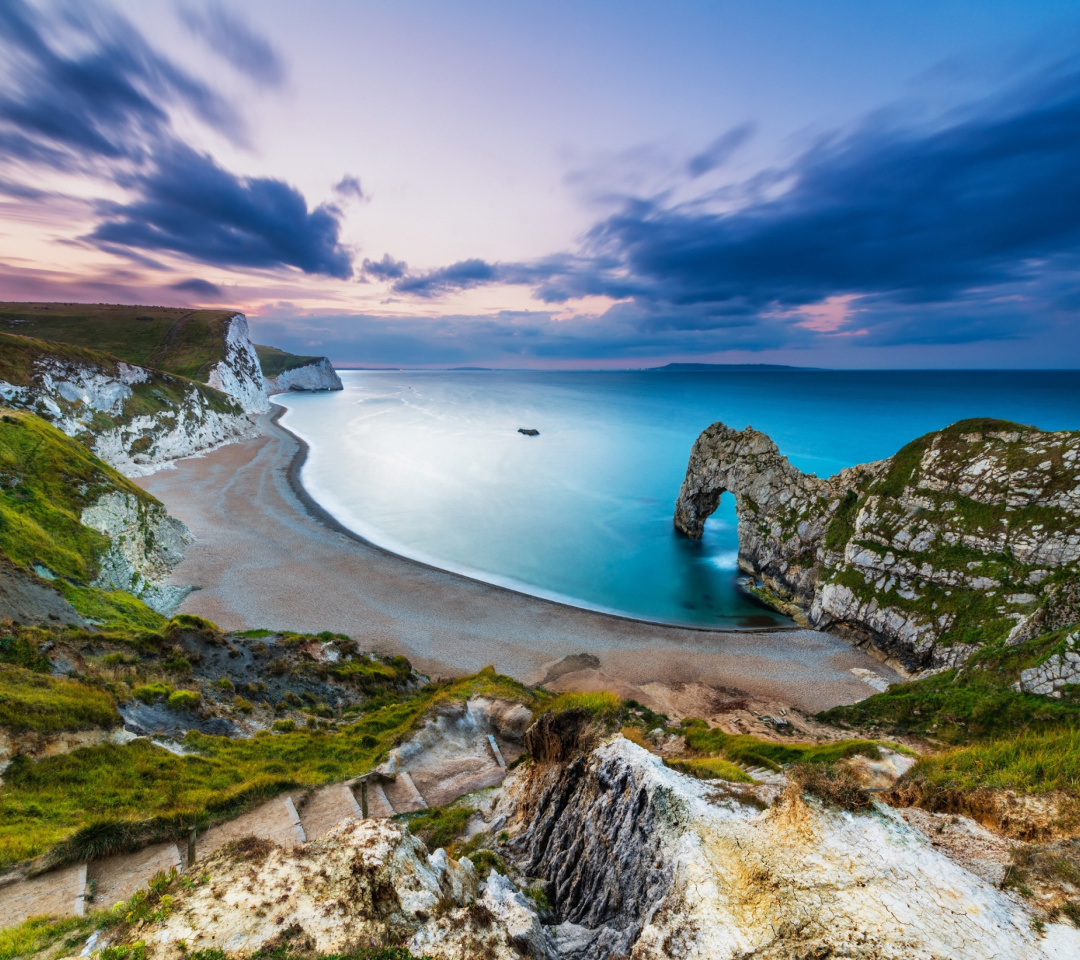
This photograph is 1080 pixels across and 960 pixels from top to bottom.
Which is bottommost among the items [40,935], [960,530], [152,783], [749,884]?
[152,783]

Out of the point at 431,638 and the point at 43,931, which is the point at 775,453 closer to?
the point at 431,638

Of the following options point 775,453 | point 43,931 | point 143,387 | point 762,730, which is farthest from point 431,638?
point 143,387

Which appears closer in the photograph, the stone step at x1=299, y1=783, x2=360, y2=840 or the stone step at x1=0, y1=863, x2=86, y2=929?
the stone step at x1=0, y1=863, x2=86, y2=929

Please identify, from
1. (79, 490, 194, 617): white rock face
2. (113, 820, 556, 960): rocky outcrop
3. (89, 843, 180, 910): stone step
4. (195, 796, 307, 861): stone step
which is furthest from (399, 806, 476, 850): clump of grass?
(79, 490, 194, 617): white rock face

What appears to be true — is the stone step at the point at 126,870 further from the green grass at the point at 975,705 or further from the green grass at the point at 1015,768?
the green grass at the point at 975,705

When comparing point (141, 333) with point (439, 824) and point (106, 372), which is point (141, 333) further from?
point (439, 824)

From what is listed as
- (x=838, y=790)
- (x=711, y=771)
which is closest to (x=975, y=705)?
(x=711, y=771)

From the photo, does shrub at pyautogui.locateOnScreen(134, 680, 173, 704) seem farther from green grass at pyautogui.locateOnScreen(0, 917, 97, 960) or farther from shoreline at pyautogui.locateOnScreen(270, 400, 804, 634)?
shoreline at pyautogui.locateOnScreen(270, 400, 804, 634)
